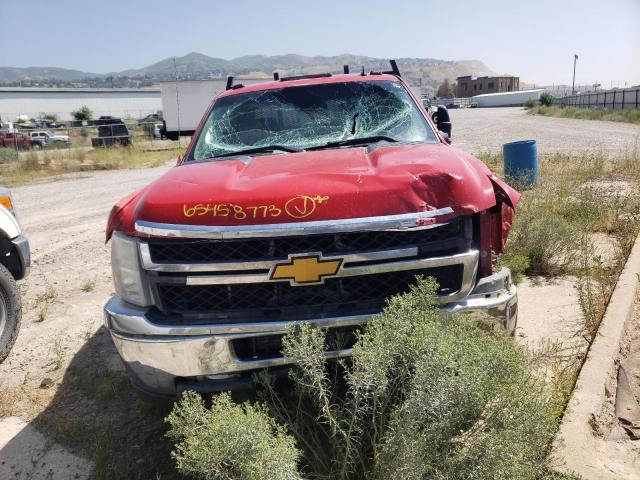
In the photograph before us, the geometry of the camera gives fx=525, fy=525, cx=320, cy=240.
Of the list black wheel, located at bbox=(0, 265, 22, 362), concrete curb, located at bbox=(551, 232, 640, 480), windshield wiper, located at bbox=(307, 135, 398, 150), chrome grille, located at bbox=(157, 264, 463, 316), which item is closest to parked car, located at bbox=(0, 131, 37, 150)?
black wheel, located at bbox=(0, 265, 22, 362)

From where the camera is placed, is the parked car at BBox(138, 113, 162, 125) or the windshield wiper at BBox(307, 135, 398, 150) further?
the parked car at BBox(138, 113, 162, 125)

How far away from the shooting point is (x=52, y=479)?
9.40ft

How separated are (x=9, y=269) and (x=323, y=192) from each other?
141 inches

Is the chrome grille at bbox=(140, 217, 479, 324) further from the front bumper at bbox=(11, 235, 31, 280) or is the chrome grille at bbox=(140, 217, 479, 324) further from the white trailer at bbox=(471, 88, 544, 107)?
the white trailer at bbox=(471, 88, 544, 107)

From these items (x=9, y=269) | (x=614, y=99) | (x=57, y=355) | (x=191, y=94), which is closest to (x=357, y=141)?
(x=57, y=355)

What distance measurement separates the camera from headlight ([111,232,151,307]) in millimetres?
2701

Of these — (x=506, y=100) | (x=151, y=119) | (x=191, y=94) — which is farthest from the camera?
(x=506, y=100)

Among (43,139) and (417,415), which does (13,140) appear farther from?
(417,415)

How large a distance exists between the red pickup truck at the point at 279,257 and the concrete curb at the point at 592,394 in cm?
59

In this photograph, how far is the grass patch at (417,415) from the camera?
1936mm

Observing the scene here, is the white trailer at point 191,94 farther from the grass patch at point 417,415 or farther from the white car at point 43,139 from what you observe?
the grass patch at point 417,415

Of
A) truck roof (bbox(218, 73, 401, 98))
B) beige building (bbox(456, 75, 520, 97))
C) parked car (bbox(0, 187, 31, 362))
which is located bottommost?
parked car (bbox(0, 187, 31, 362))

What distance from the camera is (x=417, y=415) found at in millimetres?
1962

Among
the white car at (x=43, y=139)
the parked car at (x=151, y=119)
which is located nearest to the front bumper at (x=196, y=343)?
the white car at (x=43, y=139)
